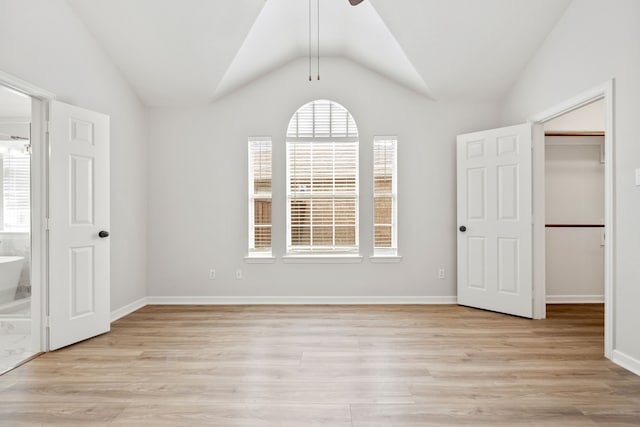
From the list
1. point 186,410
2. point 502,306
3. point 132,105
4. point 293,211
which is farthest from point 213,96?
point 502,306

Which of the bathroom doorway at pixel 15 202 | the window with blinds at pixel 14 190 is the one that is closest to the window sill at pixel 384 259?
the bathroom doorway at pixel 15 202

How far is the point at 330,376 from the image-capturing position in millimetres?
2652

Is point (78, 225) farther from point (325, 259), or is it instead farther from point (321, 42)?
point (321, 42)

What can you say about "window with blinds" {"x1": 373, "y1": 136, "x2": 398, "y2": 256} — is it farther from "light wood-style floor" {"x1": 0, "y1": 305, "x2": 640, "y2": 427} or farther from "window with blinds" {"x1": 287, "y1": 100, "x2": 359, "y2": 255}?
"light wood-style floor" {"x1": 0, "y1": 305, "x2": 640, "y2": 427}

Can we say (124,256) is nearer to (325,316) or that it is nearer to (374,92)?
(325,316)

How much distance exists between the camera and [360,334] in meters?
3.58

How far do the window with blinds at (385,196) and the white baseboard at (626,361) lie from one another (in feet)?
7.98

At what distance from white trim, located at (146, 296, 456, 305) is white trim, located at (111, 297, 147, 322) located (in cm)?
13

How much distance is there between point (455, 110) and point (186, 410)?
14.5 ft

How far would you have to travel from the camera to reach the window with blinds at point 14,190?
17.4 ft

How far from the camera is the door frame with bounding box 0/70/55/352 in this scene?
3129mm

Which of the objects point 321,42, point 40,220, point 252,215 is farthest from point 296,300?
point 321,42

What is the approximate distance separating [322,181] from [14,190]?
176 inches

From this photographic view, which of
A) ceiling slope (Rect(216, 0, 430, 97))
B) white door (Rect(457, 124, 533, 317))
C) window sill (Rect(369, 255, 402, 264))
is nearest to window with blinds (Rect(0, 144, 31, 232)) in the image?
ceiling slope (Rect(216, 0, 430, 97))
